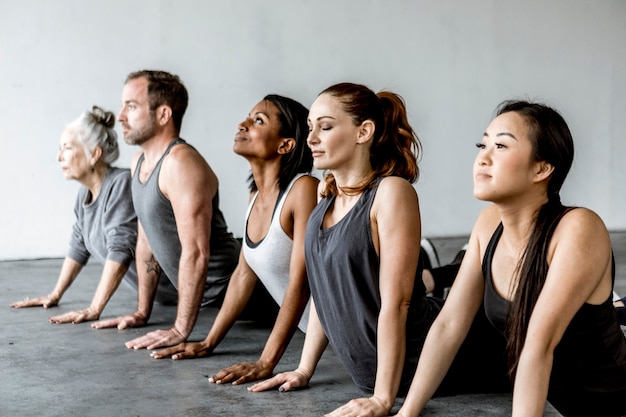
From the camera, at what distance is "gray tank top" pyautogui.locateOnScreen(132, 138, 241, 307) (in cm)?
356

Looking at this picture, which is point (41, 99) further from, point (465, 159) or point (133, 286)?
point (465, 159)

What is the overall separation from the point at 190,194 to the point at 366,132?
1.04m

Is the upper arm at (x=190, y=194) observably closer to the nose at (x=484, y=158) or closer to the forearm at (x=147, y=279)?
the forearm at (x=147, y=279)

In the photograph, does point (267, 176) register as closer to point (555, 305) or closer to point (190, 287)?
point (190, 287)

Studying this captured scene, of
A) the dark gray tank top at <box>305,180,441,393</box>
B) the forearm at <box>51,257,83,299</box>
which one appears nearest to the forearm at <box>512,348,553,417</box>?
the dark gray tank top at <box>305,180,441,393</box>

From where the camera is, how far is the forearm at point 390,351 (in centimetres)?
238

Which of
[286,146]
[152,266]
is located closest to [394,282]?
[286,146]

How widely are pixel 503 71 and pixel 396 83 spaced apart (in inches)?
40.9

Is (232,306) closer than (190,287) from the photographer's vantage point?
Yes

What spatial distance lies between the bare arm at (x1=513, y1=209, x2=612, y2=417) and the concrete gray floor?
536mm

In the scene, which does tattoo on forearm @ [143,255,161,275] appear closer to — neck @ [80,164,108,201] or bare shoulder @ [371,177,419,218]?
neck @ [80,164,108,201]

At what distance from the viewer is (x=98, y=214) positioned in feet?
13.6

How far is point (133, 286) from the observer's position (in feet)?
14.3

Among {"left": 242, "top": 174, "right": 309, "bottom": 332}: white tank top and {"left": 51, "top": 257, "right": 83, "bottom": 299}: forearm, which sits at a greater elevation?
{"left": 242, "top": 174, "right": 309, "bottom": 332}: white tank top
